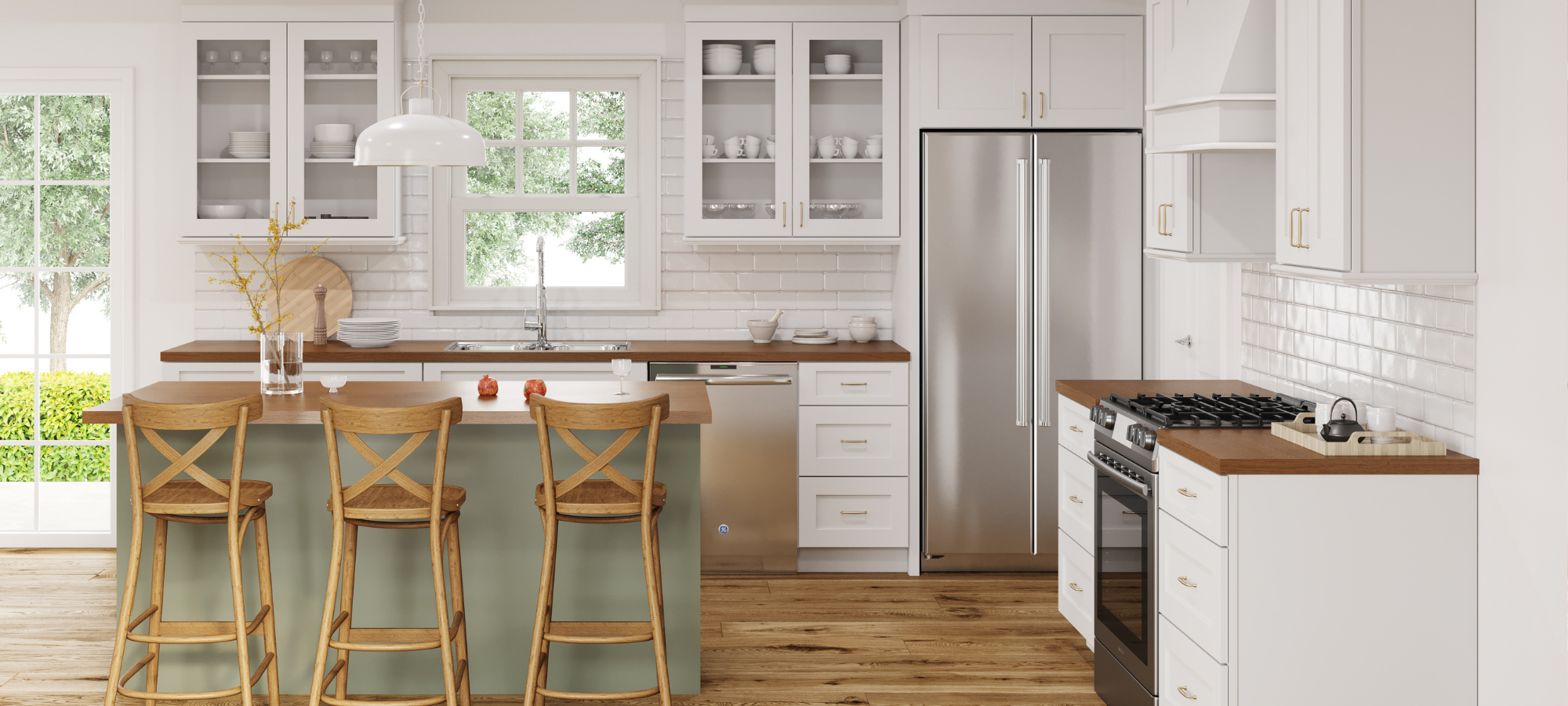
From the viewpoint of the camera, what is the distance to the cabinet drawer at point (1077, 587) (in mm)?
3717

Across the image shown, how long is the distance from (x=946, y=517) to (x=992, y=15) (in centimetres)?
218

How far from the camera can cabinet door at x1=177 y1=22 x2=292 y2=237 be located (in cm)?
511

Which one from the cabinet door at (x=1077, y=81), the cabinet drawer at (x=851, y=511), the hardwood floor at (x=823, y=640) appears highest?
the cabinet door at (x=1077, y=81)

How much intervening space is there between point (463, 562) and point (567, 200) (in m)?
2.45

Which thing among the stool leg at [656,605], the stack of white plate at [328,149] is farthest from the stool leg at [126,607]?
the stack of white plate at [328,149]

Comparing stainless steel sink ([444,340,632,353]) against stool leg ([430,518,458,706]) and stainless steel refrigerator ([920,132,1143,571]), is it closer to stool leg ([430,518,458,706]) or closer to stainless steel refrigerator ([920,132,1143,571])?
stainless steel refrigerator ([920,132,1143,571])

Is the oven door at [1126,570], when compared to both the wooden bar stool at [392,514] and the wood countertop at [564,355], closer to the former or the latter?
the wood countertop at [564,355]

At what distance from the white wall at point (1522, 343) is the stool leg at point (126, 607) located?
3.42m

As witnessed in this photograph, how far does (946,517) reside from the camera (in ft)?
16.7

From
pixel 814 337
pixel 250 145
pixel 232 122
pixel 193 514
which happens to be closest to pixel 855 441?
pixel 814 337

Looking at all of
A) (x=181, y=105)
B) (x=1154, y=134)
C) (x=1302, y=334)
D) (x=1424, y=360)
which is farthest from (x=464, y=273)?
(x=1424, y=360)

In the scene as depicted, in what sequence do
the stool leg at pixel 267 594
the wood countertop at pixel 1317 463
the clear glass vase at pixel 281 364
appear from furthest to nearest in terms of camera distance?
the clear glass vase at pixel 281 364, the stool leg at pixel 267 594, the wood countertop at pixel 1317 463

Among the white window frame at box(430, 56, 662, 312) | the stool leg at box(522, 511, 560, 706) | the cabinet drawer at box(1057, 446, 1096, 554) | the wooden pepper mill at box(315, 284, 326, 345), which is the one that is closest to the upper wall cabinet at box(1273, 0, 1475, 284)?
the cabinet drawer at box(1057, 446, 1096, 554)

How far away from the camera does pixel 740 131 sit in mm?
5336
